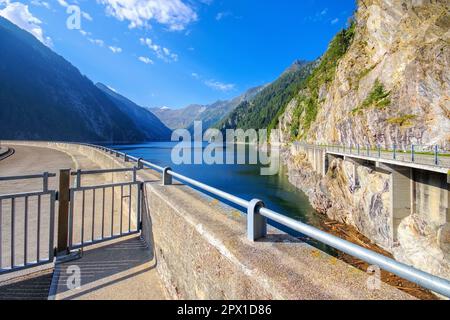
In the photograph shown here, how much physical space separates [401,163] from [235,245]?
19960 mm

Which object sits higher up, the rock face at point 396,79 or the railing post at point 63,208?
the rock face at point 396,79

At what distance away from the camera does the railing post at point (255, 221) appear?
2.61m

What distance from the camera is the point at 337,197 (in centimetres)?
2733

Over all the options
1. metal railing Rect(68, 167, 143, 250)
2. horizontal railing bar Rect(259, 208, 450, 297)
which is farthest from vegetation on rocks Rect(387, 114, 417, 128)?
horizontal railing bar Rect(259, 208, 450, 297)

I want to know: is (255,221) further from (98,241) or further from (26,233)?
(98,241)

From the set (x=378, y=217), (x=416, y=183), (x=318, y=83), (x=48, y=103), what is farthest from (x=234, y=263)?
(x=48, y=103)

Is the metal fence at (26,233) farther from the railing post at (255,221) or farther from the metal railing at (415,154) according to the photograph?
the metal railing at (415,154)

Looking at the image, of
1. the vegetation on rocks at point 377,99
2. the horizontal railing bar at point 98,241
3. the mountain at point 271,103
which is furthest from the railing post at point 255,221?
the mountain at point 271,103

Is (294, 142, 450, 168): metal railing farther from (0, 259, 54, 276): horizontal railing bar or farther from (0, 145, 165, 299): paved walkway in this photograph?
(0, 259, 54, 276): horizontal railing bar

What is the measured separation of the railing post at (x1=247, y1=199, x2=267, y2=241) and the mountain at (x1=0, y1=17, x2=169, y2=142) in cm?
13788

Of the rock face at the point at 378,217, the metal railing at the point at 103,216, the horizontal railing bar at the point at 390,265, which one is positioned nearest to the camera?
the horizontal railing bar at the point at 390,265

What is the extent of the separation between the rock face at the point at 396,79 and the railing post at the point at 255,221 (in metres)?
24.3
